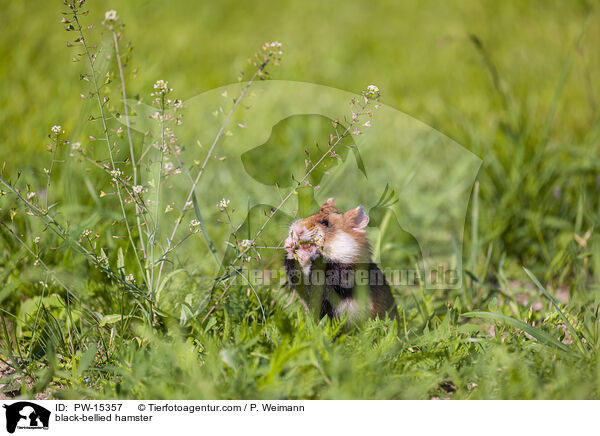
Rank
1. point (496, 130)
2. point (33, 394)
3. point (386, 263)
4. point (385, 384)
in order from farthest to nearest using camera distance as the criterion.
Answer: point (496, 130)
point (386, 263)
point (33, 394)
point (385, 384)

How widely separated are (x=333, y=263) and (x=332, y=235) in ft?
0.32

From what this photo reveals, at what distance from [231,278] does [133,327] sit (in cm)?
42

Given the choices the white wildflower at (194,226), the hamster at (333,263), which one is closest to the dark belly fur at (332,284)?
the hamster at (333,263)

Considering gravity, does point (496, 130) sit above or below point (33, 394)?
above

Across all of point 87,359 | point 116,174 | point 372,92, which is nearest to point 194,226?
point 116,174

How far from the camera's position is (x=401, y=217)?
9.33 ft

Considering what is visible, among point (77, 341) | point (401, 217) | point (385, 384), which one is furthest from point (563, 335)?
point (77, 341)

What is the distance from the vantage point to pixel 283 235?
1928mm

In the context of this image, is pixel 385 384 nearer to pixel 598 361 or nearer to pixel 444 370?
pixel 444 370

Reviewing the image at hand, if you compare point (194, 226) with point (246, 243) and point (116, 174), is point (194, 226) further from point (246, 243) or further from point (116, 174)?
point (116, 174)

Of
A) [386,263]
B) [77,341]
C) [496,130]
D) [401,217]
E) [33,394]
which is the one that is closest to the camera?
[33,394]
